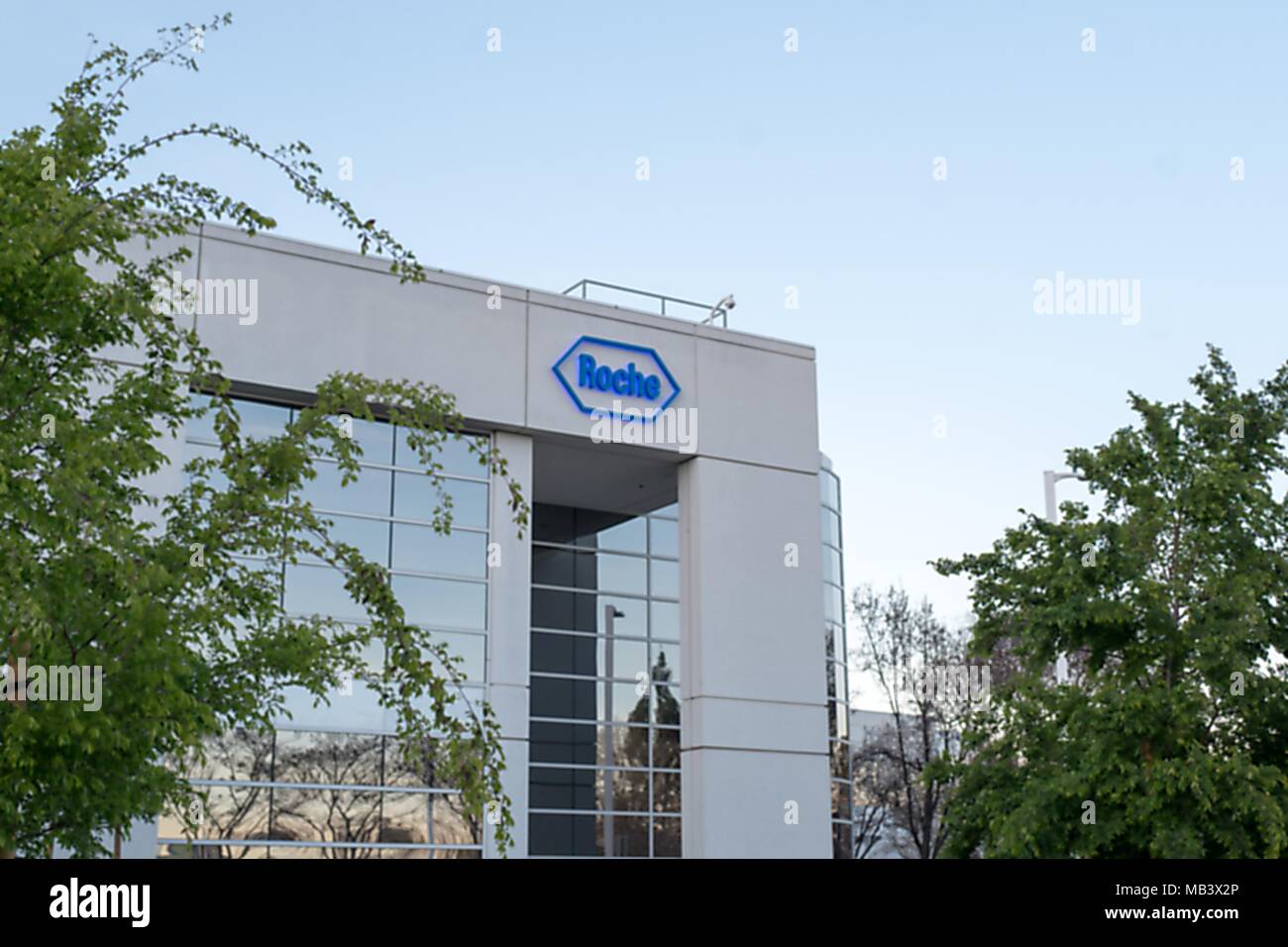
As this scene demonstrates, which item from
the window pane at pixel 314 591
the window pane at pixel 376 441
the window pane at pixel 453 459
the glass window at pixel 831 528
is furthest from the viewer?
the glass window at pixel 831 528

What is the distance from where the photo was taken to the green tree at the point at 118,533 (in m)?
6.84

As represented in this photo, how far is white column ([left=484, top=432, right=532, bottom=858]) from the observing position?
2202 centimetres

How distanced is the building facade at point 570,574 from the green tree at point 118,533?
11870 millimetres

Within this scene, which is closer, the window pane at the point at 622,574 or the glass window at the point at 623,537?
the window pane at the point at 622,574

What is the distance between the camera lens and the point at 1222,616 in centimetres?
1758

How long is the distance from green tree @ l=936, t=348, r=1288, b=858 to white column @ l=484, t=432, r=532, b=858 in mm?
6506

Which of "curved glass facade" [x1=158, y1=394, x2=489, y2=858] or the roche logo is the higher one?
the roche logo

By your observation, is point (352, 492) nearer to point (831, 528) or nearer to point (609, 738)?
point (609, 738)

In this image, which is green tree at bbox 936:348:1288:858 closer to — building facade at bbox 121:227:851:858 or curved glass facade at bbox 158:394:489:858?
building facade at bbox 121:227:851:858

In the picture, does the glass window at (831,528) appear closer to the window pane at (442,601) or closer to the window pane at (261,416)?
the window pane at (442,601)

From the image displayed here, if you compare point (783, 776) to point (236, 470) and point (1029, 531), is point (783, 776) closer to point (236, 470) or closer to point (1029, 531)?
point (1029, 531)

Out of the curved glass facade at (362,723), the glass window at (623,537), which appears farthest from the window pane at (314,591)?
the glass window at (623,537)
